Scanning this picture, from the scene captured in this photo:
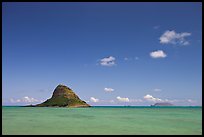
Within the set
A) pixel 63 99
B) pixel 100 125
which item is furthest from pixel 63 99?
pixel 100 125

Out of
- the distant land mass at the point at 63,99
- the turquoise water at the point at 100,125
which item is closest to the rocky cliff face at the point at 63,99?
the distant land mass at the point at 63,99

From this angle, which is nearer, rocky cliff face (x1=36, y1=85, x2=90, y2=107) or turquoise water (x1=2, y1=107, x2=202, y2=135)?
turquoise water (x1=2, y1=107, x2=202, y2=135)

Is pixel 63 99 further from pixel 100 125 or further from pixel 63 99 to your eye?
pixel 100 125

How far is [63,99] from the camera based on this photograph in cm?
13900

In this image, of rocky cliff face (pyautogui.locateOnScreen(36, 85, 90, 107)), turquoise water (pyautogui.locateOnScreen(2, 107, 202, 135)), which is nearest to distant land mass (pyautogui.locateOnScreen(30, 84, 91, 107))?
rocky cliff face (pyautogui.locateOnScreen(36, 85, 90, 107))

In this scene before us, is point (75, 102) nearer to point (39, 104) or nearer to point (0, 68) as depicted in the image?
point (39, 104)

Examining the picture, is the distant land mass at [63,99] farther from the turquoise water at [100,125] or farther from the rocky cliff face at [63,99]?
the turquoise water at [100,125]

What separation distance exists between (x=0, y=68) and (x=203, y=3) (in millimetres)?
6324

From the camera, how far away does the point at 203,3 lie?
7383mm

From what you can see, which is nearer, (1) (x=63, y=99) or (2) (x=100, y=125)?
(2) (x=100, y=125)

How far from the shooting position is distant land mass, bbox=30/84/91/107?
133738mm

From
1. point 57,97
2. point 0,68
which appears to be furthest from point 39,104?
point 0,68

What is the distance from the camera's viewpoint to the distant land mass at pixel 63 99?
5265 inches

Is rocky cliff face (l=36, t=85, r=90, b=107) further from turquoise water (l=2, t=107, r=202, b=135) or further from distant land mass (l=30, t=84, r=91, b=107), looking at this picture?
turquoise water (l=2, t=107, r=202, b=135)
